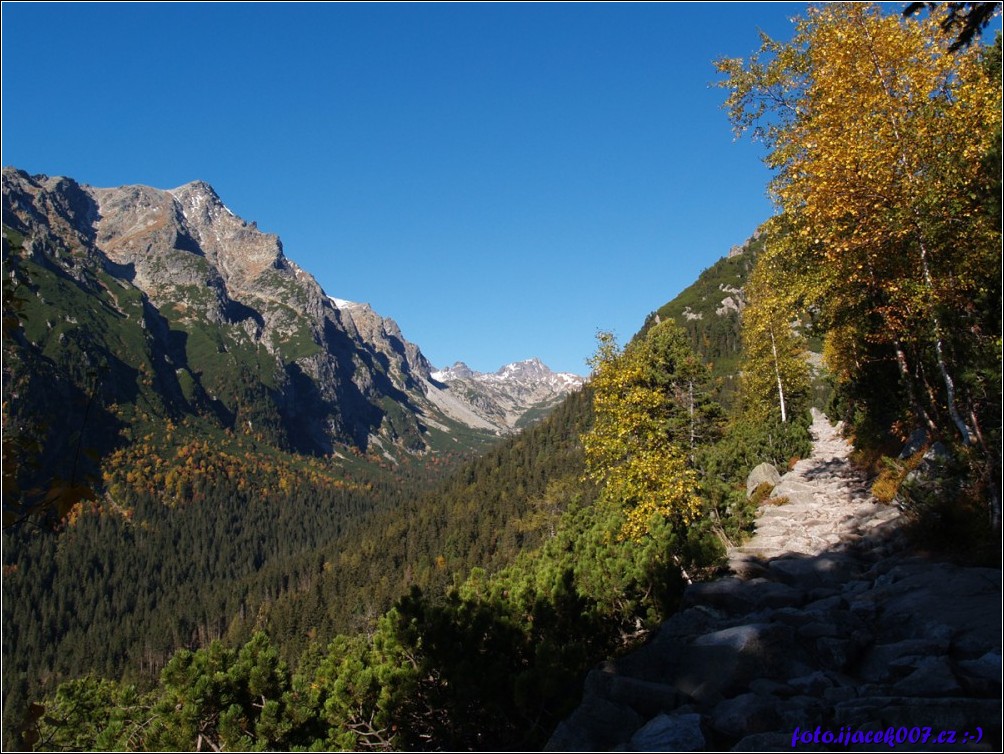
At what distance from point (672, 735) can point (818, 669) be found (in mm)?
3338

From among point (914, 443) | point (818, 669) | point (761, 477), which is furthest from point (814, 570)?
point (761, 477)

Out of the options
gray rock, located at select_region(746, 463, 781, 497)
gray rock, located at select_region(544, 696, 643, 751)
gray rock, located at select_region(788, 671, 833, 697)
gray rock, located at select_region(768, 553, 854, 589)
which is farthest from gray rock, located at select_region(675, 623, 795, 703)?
gray rock, located at select_region(746, 463, 781, 497)

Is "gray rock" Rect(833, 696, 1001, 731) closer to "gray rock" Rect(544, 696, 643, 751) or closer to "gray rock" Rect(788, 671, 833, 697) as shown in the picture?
"gray rock" Rect(788, 671, 833, 697)

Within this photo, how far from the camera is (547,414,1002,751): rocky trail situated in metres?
6.71

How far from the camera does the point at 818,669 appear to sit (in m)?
9.00

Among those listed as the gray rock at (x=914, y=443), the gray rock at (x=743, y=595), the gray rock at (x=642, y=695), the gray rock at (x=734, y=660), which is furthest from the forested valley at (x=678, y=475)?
the gray rock at (x=734, y=660)

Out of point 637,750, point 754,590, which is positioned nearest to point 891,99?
point 754,590

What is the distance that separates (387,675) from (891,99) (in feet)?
54.2

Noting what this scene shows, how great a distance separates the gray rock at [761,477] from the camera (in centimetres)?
2707

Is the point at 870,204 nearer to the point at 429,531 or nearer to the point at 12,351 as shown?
the point at 12,351

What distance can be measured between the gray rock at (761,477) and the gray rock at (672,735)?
70.1ft

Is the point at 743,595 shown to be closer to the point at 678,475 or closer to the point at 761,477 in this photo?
the point at 678,475

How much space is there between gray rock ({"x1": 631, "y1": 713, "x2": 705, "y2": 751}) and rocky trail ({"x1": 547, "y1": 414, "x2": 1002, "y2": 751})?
0.02 meters

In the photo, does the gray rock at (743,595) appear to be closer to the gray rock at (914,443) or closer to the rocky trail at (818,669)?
the rocky trail at (818,669)
